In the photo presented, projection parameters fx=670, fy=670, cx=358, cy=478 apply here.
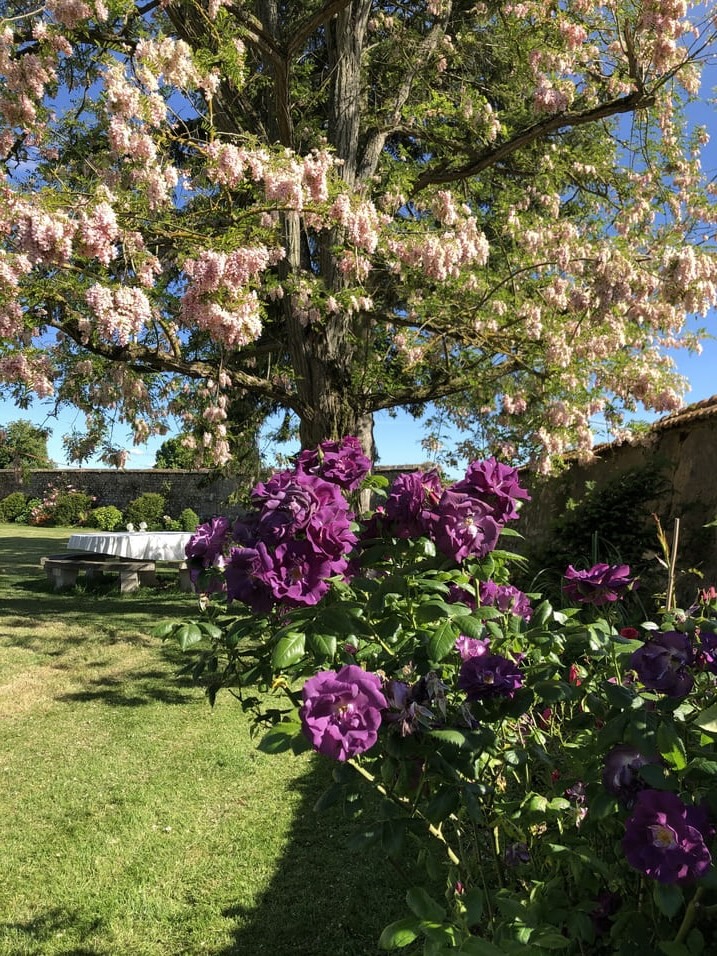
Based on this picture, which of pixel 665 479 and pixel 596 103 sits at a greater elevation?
pixel 596 103

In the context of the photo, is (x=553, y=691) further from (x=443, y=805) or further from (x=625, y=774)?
(x=443, y=805)

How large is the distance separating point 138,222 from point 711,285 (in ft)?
16.3

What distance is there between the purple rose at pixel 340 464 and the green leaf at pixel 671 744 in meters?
0.99

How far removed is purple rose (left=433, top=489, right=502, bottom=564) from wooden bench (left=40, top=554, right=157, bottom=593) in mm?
10287

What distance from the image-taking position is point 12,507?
26.6 m

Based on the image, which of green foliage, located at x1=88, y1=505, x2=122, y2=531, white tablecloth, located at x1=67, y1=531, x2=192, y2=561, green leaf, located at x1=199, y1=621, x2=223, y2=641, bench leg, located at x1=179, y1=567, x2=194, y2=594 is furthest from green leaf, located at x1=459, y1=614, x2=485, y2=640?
green foliage, located at x1=88, y1=505, x2=122, y2=531

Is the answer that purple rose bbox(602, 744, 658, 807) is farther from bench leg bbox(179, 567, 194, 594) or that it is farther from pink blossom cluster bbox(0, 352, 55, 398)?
bench leg bbox(179, 567, 194, 594)

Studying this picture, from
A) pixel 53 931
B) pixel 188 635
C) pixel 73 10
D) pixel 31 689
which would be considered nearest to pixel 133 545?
pixel 31 689

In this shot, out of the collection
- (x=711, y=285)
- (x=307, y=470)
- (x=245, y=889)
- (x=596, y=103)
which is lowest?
(x=245, y=889)

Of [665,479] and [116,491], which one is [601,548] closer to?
[665,479]

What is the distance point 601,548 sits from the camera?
6.35 m

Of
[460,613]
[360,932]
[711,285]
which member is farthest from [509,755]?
[711,285]

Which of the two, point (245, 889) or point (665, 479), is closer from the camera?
point (245, 889)

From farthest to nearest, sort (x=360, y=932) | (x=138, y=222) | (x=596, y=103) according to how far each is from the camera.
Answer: (x=596, y=103) < (x=138, y=222) < (x=360, y=932)
